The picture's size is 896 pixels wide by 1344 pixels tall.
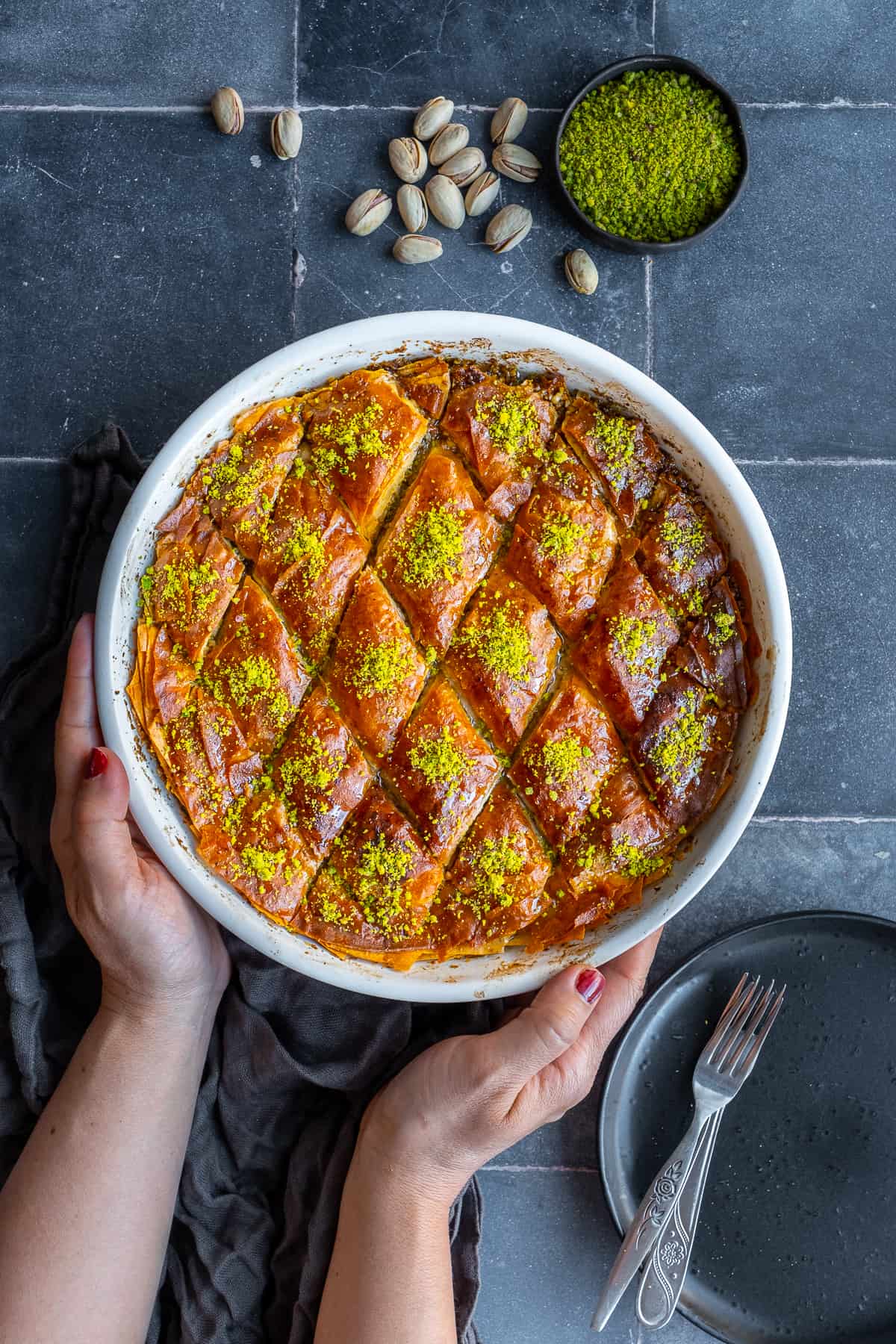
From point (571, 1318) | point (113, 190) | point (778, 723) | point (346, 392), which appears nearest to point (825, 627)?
point (778, 723)

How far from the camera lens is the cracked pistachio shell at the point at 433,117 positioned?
1.85 meters

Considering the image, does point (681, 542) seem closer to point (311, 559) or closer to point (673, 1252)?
point (311, 559)

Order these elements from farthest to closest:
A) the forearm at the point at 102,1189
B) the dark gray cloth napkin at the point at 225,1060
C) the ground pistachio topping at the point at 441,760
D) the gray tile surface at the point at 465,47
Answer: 1. the gray tile surface at the point at 465,47
2. the dark gray cloth napkin at the point at 225,1060
3. the forearm at the point at 102,1189
4. the ground pistachio topping at the point at 441,760

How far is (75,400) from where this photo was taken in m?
1.91

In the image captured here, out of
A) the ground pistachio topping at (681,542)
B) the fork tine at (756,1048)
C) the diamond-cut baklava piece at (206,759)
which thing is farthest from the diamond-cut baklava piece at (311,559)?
the fork tine at (756,1048)

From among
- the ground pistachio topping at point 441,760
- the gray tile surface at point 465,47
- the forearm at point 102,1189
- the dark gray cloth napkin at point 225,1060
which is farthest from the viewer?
the gray tile surface at point 465,47

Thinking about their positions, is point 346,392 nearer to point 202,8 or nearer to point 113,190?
point 113,190

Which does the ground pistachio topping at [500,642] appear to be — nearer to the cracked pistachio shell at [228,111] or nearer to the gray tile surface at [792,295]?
the gray tile surface at [792,295]

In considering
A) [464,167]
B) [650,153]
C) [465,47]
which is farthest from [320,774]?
[465,47]

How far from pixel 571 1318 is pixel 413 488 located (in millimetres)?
1531

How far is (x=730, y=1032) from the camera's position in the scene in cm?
183

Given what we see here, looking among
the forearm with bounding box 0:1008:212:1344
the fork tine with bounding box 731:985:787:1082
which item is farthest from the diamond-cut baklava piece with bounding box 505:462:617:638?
the forearm with bounding box 0:1008:212:1344

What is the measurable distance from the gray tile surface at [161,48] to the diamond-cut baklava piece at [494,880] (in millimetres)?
1358

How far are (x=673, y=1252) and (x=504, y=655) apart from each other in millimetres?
1107
